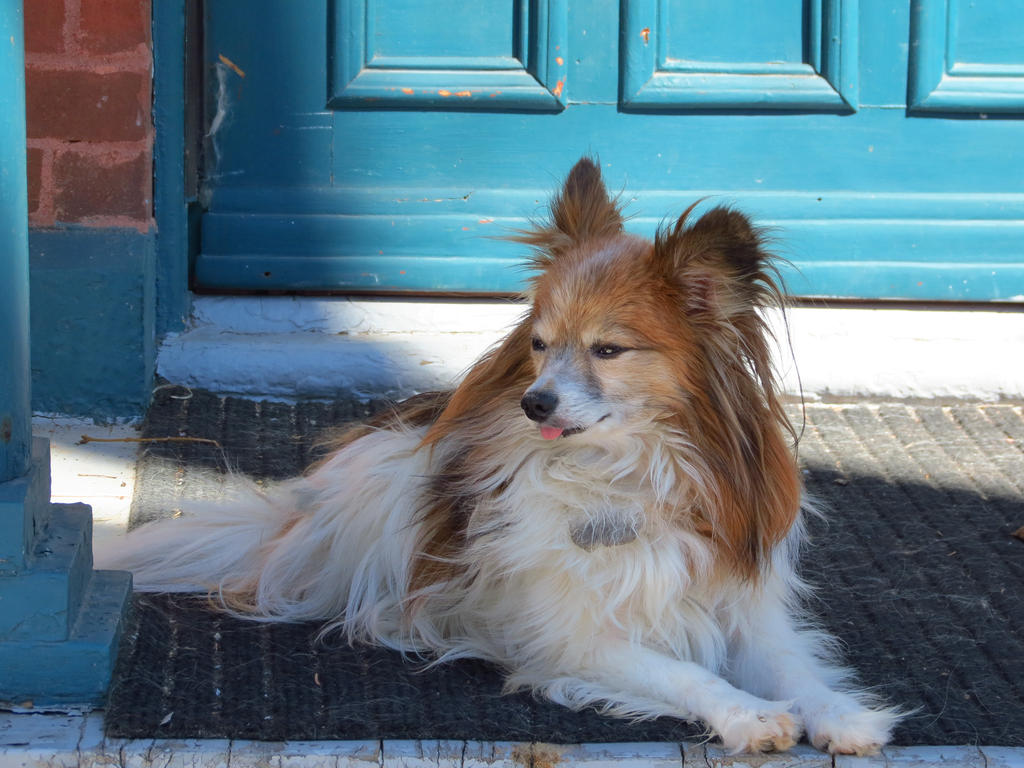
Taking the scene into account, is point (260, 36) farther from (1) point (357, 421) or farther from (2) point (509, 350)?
(2) point (509, 350)

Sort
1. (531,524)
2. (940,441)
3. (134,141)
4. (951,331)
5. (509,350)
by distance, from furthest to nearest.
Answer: (951,331)
(940,441)
(134,141)
(509,350)
(531,524)

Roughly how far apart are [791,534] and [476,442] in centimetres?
67

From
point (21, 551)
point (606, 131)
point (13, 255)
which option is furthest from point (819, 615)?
point (606, 131)

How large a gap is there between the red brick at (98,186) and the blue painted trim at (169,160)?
124mm

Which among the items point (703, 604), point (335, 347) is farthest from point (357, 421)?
point (703, 604)

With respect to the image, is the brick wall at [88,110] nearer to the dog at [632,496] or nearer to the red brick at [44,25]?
the red brick at [44,25]

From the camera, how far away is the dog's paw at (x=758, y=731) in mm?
2010

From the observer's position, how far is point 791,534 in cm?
247

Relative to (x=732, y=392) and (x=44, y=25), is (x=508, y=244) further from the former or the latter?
(x=732, y=392)

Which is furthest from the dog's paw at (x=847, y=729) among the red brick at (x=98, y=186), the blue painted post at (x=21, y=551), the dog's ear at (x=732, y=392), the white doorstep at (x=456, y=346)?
the red brick at (x=98, y=186)

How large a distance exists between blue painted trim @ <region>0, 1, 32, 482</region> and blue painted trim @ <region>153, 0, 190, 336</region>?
62.2 inches

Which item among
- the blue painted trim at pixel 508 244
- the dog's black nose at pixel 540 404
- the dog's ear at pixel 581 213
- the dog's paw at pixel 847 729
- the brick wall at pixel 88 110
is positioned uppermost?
the brick wall at pixel 88 110

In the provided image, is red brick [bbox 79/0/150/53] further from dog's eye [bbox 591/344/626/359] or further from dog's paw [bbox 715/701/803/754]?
dog's paw [bbox 715/701/803/754]

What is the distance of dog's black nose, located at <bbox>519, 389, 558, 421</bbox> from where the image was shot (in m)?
2.16
